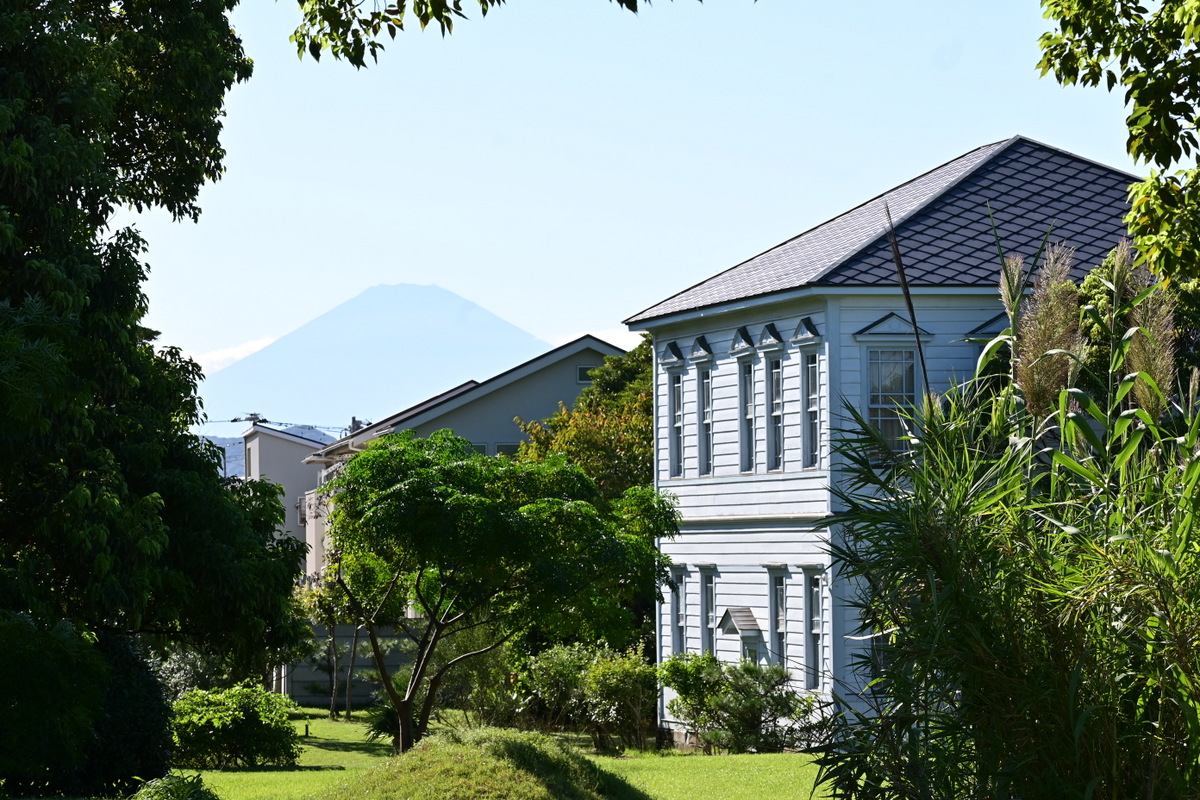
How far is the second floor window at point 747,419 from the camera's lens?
2586 cm

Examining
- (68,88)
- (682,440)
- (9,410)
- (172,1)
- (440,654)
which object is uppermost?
(172,1)

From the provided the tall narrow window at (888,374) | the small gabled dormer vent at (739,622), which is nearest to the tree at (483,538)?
the small gabled dormer vent at (739,622)

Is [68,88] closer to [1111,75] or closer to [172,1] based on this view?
[172,1]

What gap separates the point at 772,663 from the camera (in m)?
24.6

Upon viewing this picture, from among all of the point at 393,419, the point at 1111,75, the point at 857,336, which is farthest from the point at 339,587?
the point at 393,419

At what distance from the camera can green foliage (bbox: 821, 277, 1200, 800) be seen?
5.19 m

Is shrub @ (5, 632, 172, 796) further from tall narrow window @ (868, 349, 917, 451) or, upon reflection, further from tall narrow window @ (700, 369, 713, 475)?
tall narrow window @ (700, 369, 713, 475)

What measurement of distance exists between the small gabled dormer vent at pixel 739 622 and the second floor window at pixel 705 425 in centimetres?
269

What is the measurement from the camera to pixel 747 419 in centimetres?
2592

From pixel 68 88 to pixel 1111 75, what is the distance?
385 inches

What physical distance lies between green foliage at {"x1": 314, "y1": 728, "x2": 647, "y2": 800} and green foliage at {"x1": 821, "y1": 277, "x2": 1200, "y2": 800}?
8.71 metres

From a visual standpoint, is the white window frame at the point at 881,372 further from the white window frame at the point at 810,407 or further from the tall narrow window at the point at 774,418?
the tall narrow window at the point at 774,418

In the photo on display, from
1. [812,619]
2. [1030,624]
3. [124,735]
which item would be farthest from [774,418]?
[1030,624]

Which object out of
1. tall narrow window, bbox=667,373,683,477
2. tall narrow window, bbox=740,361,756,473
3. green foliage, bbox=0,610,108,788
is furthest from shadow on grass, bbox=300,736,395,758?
green foliage, bbox=0,610,108,788
